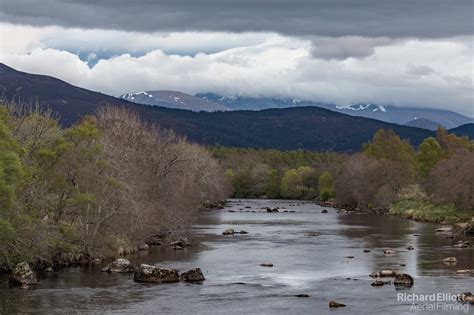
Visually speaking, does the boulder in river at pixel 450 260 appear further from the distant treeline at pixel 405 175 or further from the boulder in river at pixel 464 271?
the distant treeline at pixel 405 175

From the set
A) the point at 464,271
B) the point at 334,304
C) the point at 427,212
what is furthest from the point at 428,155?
the point at 334,304

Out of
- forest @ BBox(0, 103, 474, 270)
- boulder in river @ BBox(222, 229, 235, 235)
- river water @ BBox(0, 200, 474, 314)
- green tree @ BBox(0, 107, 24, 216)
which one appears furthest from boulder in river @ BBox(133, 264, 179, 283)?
boulder in river @ BBox(222, 229, 235, 235)

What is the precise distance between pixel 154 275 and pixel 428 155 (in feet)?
402

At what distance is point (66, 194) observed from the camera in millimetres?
65375

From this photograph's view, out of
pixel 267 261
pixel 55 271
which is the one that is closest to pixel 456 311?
pixel 267 261

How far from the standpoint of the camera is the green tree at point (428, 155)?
166000 mm

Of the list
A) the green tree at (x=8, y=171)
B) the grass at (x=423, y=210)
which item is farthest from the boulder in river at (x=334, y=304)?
the grass at (x=423, y=210)

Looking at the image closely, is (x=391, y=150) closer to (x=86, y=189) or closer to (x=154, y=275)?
(x=86, y=189)

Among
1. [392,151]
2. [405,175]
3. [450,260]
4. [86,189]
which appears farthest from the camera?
[392,151]

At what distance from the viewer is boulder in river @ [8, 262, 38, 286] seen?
2060 inches

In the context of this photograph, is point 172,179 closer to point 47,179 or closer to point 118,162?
point 118,162

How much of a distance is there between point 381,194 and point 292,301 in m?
101

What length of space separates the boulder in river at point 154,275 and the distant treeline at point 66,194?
26.5ft

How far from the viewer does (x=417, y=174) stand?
162000 millimetres
